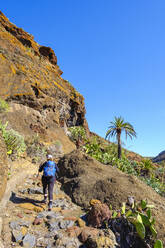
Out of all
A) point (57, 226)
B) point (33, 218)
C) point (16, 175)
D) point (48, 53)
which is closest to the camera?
point (57, 226)

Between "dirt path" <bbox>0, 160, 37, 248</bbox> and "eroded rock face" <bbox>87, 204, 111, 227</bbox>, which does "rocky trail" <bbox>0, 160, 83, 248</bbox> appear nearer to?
"dirt path" <bbox>0, 160, 37, 248</bbox>

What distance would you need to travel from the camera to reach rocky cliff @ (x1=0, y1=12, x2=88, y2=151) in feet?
44.0

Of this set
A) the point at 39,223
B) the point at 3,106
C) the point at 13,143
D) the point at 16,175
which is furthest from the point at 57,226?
Answer: the point at 3,106

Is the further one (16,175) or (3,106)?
(3,106)

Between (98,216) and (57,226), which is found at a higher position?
(98,216)

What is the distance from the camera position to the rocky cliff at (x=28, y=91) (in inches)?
527

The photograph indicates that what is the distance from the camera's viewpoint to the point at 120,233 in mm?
4395

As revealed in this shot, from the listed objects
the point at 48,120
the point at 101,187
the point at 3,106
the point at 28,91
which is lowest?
the point at 101,187

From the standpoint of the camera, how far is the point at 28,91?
48.0ft

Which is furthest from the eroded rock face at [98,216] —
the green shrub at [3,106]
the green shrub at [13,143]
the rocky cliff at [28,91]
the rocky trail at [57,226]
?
the green shrub at [3,106]

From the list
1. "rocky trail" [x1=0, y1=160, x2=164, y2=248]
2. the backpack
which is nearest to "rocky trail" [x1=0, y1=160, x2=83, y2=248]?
"rocky trail" [x1=0, y1=160, x2=164, y2=248]

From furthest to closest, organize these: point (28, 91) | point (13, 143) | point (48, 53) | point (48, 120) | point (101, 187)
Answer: point (48, 53)
point (48, 120)
point (28, 91)
point (13, 143)
point (101, 187)

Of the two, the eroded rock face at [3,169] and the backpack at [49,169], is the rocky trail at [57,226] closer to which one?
the eroded rock face at [3,169]

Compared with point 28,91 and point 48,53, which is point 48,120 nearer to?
point 28,91
